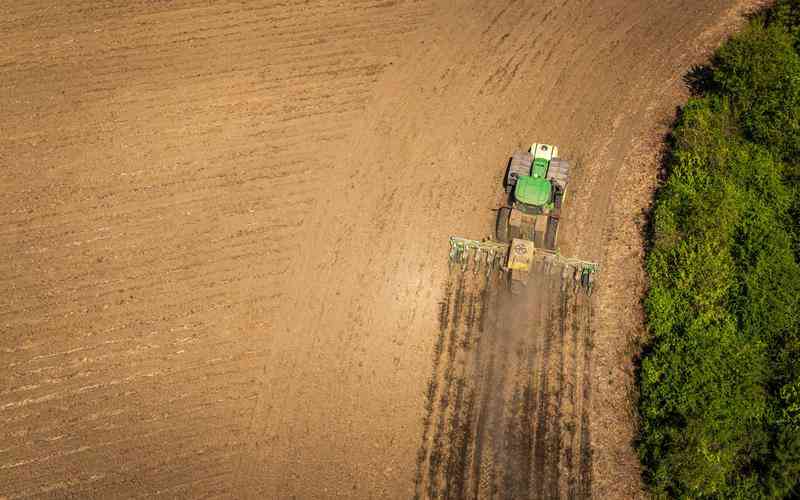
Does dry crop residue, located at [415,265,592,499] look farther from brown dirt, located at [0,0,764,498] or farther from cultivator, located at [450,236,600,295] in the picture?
cultivator, located at [450,236,600,295]

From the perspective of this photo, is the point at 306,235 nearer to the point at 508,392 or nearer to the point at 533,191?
the point at 533,191

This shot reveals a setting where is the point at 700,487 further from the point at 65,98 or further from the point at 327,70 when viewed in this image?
the point at 65,98

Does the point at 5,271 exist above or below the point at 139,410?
above

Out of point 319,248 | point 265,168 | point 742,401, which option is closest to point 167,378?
point 319,248

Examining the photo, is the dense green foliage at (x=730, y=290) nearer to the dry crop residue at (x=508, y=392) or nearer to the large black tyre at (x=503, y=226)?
the dry crop residue at (x=508, y=392)

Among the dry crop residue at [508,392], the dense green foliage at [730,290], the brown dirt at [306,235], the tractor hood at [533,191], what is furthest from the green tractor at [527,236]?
the dense green foliage at [730,290]

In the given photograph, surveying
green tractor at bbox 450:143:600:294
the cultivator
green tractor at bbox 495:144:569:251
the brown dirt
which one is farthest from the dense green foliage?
green tractor at bbox 495:144:569:251

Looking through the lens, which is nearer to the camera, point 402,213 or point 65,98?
point 402,213
